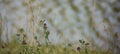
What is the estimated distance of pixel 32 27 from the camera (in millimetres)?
2859

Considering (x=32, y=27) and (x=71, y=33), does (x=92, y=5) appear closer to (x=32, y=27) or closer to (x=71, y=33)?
(x=71, y=33)

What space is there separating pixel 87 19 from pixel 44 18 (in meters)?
0.39

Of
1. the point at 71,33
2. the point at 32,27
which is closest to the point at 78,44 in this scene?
the point at 71,33

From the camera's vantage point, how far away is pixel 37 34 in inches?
114

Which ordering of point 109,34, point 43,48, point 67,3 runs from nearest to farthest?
point 43,48 → point 109,34 → point 67,3

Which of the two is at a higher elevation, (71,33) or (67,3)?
(67,3)

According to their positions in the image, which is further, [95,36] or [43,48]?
[95,36]

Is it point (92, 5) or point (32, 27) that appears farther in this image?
point (92, 5)

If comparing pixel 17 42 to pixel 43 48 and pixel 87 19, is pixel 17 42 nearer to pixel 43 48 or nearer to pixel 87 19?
pixel 43 48

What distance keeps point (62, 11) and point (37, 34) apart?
1.25 ft

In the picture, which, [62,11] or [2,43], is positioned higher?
[62,11]

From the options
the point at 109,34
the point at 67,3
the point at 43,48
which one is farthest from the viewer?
the point at 67,3

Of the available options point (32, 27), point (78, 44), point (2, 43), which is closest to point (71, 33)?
point (78, 44)

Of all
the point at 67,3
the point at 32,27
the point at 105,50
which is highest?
the point at 67,3
